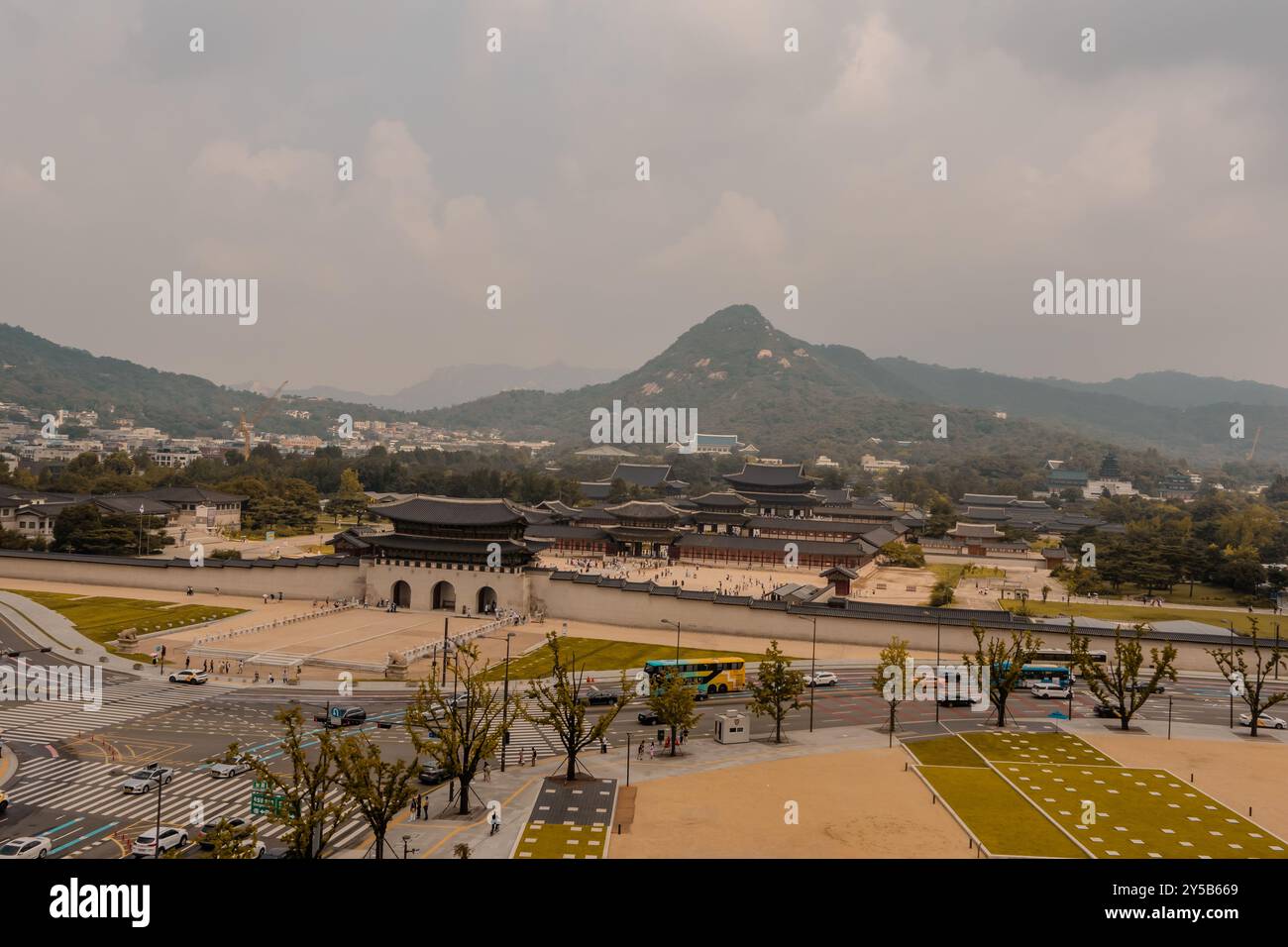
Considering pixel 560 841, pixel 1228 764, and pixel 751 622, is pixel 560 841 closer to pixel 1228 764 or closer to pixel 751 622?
pixel 1228 764

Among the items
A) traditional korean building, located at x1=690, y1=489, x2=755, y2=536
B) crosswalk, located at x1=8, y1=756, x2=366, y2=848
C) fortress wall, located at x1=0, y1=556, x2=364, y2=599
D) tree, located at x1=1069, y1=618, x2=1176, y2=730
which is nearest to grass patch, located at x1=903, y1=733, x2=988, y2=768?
tree, located at x1=1069, y1=618, x2=1176, y2=730

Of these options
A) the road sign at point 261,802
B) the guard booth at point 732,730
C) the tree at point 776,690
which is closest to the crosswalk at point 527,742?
the guard booth at point 732,730

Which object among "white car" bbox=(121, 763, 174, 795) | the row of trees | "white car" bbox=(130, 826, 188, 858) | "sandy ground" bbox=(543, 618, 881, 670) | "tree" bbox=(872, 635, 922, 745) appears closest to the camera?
"white car" bbox=(130, 826, 188, 858)

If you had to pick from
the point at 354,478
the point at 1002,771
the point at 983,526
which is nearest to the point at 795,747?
the point at 1002,771

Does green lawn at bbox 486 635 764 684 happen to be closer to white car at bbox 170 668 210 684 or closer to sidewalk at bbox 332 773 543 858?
white car at bbox 170 668 210 684

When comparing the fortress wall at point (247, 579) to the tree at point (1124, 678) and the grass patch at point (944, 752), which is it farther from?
the tree at point (1124, 678)
